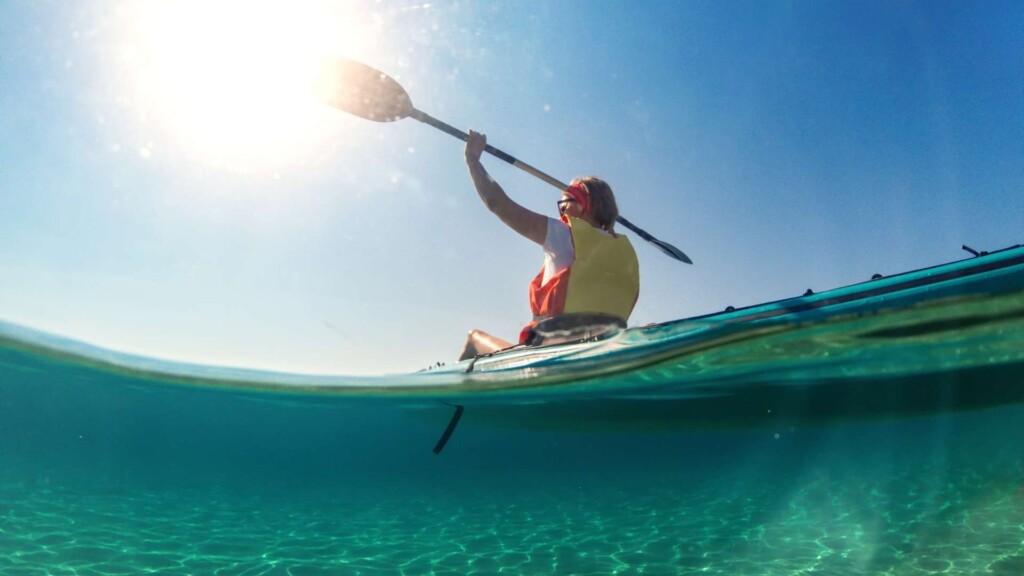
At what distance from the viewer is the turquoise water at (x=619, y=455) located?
17.4ft

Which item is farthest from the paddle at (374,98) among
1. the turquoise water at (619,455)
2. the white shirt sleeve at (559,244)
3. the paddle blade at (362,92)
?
the turquoise water at (619,455)

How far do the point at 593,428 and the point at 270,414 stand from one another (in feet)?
29.1

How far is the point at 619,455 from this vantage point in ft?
52.4

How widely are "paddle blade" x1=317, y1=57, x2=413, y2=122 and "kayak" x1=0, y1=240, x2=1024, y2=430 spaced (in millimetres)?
3547

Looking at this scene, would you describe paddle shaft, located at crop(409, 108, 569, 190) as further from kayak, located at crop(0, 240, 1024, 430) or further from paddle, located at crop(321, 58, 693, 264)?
kayak, located at crop(0, 240, 1024, 430)

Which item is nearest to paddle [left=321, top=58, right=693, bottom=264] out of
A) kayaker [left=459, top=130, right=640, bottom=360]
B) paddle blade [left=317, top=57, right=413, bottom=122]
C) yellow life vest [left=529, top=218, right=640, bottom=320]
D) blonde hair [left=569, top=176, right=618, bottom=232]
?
paddle blade [left=317, top=57, right=413, bottom=122]

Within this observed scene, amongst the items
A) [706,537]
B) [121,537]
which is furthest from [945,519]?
[121,537]

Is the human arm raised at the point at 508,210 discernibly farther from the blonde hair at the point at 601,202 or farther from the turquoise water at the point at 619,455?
the turquoise water at the point at 619,455

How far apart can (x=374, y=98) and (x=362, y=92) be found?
0.55 ft

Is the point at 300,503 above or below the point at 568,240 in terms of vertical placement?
below

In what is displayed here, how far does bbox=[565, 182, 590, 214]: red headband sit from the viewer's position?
4.89 meters

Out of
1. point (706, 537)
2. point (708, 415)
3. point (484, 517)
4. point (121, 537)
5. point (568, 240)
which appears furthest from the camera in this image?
point (708, 415)

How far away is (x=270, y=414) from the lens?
14.4 m

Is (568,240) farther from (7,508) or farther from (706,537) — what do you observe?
(7,508)
